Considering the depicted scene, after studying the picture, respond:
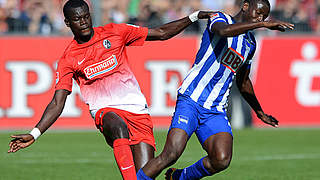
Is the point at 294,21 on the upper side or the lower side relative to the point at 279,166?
upper

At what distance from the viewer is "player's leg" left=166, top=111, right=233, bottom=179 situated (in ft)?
24.9

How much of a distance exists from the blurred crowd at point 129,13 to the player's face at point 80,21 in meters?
9.36

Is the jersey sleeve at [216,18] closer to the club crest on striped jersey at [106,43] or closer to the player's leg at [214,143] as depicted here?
the player's leg at [214,143]

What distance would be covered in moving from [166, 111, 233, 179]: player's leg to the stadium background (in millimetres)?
6437

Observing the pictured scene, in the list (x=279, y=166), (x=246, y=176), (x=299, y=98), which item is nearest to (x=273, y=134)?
(x=299, y=98)

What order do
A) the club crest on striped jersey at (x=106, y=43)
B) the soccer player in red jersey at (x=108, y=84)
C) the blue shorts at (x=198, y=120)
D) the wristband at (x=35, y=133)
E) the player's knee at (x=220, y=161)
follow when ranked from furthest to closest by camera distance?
the club crest on striped jersey at (x=106, y=43), the blue shorts at (x=198, y=120), the player's knee at (x=220, y=161), the soccer player in red jersey at (x=108, y=84), the wristband at (x=35, y=133)

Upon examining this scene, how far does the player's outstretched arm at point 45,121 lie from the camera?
6.90 metres

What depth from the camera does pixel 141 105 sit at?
7895 mm

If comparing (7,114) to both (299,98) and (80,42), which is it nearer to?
(299,98)

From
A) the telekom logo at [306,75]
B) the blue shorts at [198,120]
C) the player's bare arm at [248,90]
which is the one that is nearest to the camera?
the blue shorts at [198,120]

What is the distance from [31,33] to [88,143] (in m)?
3.61

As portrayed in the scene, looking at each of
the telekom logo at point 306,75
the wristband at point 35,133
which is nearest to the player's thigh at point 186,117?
the wristband at point 35,133

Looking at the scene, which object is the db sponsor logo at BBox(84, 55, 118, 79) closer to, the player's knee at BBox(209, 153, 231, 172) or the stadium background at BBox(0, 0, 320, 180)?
the player's knee at BBox(209, 153, 231, 172)

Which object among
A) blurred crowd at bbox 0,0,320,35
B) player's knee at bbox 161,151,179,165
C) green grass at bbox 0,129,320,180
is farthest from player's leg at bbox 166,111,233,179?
blurred crowd at bbox 0,0,320,35
